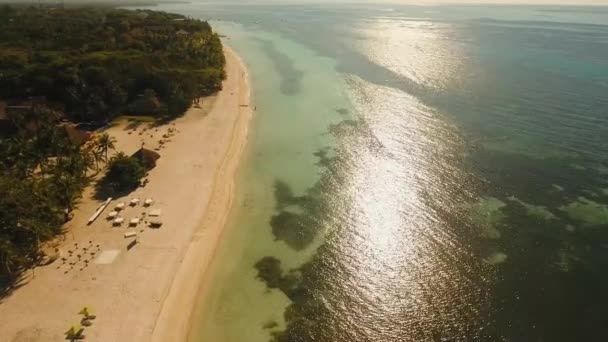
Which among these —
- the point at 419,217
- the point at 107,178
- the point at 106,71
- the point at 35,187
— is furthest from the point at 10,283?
the point at 106,71

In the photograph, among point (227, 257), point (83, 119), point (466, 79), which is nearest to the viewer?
point (227, 257)

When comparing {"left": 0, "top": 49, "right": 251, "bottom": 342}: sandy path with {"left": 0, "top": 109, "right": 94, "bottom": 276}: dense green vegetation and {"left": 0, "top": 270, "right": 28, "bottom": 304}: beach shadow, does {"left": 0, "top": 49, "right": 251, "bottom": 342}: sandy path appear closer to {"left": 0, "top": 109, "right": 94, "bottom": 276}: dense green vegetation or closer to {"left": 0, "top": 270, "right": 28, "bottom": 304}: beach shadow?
{"left": 0, "top": 270, "right": 28, "bottom": 304}: beach shadow

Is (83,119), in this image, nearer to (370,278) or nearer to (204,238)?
(204,238)

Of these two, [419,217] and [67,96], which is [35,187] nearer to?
[67,96]

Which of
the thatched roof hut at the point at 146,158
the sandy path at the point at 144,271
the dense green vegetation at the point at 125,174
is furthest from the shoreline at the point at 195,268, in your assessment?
the dense green vegetation at the point at 125,174

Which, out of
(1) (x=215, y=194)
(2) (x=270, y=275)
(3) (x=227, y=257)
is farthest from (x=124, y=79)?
(2) (x=270, y=275)

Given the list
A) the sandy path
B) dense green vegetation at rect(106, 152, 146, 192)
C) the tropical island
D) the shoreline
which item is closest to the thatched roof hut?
the tropical island

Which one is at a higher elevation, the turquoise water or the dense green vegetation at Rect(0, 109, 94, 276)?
the dense green vegetation at Rect(0, 109, 94, 276)
